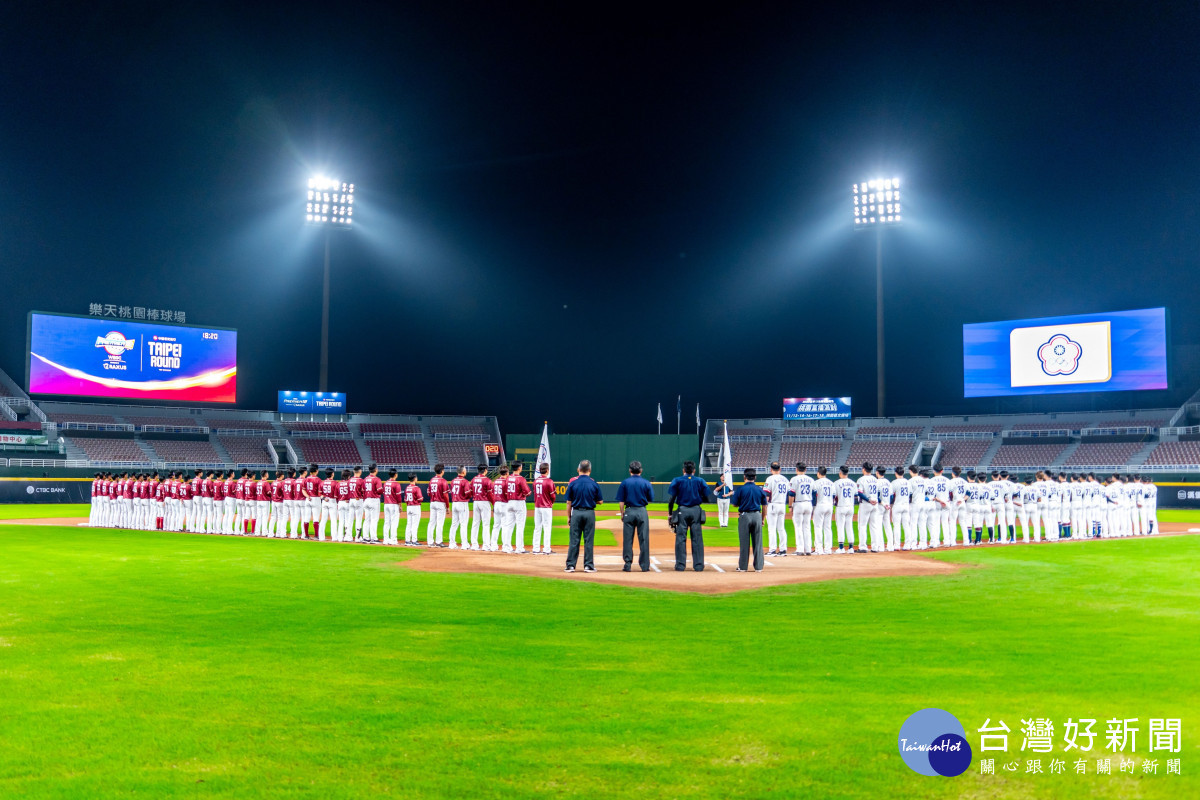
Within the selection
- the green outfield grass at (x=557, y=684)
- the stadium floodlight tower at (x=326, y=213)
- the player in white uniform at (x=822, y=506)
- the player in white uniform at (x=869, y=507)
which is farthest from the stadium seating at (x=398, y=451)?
the green outfield grass at (x=557, y=684)

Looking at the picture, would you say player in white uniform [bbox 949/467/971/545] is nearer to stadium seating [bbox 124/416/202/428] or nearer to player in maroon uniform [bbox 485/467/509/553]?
player in maroon uniform [bbox 485/467/509/553]

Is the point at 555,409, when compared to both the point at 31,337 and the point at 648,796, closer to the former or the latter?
the point at 31,337

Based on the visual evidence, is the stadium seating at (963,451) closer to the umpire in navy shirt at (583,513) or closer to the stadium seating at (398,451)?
the stadium seating at (398,451)

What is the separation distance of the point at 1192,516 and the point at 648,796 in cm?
3786

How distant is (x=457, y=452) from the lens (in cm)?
5528

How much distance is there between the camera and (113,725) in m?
5.69

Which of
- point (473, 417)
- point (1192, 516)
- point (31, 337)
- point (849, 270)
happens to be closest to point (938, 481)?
point (1192, 516)

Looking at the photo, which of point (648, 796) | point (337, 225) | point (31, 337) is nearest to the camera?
point (648, 796)

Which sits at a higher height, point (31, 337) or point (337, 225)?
point (337, 225)

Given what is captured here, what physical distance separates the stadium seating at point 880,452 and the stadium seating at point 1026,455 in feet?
16.8

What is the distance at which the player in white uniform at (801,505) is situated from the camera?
18.1m
